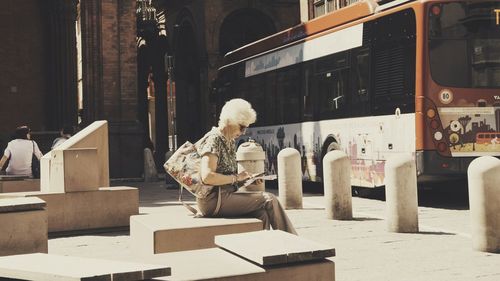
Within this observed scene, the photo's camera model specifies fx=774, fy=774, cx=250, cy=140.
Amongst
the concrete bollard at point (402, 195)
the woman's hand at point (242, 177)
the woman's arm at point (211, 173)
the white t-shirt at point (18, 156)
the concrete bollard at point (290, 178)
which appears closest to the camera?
the woman's arm at point (211, 173)

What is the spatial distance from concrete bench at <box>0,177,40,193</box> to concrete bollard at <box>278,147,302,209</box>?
370 cm

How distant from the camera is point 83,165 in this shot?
Answer: 9.45m

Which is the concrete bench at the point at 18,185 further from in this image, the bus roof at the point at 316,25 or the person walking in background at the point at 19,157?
the bus roof at the point at 316,25

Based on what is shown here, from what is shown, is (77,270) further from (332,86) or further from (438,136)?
(332,86)

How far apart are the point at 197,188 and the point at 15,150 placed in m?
7.43

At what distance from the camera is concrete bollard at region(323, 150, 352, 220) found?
10102mm

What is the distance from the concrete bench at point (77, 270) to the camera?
3.26 metres

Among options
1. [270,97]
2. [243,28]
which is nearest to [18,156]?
[270,97]

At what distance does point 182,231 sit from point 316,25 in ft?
33.3

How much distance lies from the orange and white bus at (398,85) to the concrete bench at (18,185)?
17.7ft

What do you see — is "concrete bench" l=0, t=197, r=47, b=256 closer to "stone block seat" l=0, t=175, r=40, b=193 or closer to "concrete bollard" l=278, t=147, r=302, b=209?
"stone block seat" l=0, t=175, r=40, b=193

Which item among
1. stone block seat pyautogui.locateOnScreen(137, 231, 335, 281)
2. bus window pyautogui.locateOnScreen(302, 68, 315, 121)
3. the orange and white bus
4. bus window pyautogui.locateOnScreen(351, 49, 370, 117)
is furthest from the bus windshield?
stone block seat pyautogui.locateOnScreen(137, 231, 335, 281)

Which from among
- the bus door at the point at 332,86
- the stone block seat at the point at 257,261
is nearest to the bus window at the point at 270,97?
the bus door at the point at 332,86

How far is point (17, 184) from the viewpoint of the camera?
38.0 feet
